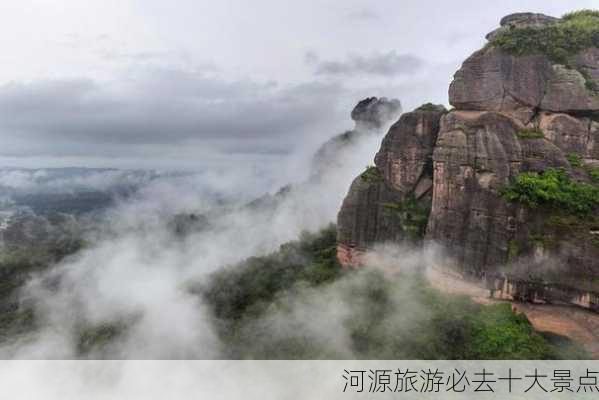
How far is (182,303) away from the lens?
34156mm

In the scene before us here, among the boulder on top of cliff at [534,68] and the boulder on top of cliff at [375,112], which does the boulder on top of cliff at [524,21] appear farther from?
the boulder on top of cliff at [375,112]

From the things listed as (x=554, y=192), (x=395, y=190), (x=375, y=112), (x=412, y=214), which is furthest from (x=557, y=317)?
(x=375, y=112)

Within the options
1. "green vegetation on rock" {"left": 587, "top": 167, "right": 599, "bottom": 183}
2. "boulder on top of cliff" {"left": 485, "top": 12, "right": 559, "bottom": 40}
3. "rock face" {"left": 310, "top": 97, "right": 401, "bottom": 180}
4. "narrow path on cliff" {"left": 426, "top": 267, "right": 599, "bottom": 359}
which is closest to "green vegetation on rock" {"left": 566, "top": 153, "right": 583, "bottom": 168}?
"green vegetation on rock" {"left": 587, "top": 167, "right": 599, "bottom": 183}

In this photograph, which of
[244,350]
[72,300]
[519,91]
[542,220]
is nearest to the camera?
[542,220]

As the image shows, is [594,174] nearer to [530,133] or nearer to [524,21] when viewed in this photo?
[530,133]

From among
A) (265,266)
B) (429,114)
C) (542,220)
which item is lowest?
(265,266)

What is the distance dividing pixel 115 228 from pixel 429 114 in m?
76.6

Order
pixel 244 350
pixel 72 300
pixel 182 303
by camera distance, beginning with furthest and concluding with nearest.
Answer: pixel 72 300
pixel 182 303
pixel 244 350

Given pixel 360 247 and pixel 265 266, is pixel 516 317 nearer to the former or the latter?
pixel 360 247

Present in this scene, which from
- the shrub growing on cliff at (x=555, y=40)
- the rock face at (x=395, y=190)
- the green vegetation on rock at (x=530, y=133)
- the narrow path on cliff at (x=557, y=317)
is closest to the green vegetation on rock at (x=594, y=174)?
the green vegetation on rock at (x=530, y=133)

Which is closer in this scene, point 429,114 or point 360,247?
point 429,114

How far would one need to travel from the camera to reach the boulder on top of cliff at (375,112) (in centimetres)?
6338

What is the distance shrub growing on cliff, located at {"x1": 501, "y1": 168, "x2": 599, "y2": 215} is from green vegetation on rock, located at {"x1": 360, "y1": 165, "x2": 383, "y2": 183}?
8.96 meters

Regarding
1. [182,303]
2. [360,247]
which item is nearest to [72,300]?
[182,303]
